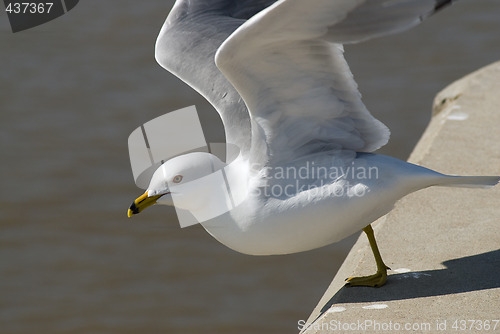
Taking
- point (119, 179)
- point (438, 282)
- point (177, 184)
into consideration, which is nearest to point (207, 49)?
point (177, 184)

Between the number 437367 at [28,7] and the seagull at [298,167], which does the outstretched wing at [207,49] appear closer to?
the seagull at [298,167]

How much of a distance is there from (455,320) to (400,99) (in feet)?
12.8

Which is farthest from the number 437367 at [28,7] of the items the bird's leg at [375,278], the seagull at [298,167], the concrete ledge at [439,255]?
the bird's leg at [375,278]

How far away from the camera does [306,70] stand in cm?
318

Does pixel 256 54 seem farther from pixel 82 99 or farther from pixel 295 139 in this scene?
pixel 82 99

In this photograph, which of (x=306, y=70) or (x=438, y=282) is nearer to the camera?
(x=306, y=70)

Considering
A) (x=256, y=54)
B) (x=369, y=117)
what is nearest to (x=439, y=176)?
(x=369, y=117)

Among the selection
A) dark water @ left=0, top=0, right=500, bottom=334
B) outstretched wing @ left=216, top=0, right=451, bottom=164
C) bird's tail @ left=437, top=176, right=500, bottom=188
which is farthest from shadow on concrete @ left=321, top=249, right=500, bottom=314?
dark water @ left=0, top=0, right=500, bottom=334

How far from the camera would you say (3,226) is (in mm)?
5652

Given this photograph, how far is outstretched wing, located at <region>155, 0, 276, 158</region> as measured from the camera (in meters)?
3.69

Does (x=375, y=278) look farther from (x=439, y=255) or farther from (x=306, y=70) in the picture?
(x=306, y=70)

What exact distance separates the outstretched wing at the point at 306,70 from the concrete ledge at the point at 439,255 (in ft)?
1.79

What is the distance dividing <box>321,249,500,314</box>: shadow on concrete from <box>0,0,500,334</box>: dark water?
1422 millimetres

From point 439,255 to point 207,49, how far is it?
1.36 metres
